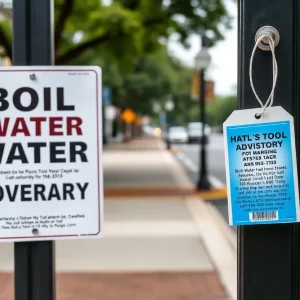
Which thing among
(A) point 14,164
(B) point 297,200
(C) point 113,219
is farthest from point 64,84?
(C) point 113,219

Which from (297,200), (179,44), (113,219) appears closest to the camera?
(297,200)

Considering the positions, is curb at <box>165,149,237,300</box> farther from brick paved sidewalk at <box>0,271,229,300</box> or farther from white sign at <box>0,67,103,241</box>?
white sign at <box>0,67,103,241</box>

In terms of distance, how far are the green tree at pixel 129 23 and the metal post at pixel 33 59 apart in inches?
440

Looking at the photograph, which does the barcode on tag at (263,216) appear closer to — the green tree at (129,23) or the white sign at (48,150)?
the white sign at (48,150)

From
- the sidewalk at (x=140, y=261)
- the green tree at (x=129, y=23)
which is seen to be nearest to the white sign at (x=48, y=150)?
the sidewalk at (x=140, y=261)

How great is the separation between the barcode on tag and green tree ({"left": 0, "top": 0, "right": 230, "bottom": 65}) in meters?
11.5

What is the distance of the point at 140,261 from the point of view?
22.1 feet

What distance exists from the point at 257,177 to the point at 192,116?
131 meters

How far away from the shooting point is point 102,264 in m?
6.60

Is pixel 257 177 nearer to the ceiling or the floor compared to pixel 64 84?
nearer to the floor

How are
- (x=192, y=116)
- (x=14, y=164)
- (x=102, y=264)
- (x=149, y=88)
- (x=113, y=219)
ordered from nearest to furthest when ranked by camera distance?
(x=14, y=164)
(x=102, y=264)
(x=113, y=219)
(x=149, y=88)
(x=192, y=116)

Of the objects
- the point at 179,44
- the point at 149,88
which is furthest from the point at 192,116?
the point at 179,44

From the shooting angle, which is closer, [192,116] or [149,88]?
[149,88]

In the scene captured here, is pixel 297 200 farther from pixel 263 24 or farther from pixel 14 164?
pixel 14 164
